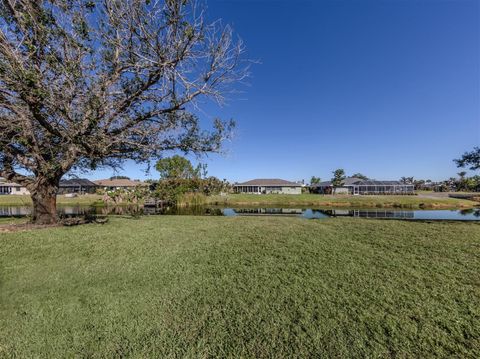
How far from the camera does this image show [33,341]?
223 cm

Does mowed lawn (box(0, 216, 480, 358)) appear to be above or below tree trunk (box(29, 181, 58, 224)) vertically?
below

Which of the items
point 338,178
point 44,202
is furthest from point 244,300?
point 338,178

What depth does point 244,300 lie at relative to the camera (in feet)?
9.46

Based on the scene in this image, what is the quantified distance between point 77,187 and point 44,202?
49.6 meters

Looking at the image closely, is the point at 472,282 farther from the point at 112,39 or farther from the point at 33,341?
the point at 112,39

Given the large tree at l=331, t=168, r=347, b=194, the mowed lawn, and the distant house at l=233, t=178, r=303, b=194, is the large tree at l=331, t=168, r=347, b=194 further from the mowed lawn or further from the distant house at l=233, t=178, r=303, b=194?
the mowed lawn

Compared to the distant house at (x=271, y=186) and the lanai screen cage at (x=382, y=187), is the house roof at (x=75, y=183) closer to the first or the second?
the distant house at (x=271, y=186)

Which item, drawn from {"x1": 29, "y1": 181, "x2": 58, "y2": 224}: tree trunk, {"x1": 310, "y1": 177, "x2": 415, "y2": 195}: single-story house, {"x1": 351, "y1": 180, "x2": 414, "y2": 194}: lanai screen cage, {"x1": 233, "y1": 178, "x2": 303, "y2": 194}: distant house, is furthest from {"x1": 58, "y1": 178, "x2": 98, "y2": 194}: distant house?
{"x1": 351, "y1": 180, "x2": 414, "y2": 194}: lanai screen cage

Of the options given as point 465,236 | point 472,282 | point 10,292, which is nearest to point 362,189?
point 465,236

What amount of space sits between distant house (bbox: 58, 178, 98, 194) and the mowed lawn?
5057 centimetres

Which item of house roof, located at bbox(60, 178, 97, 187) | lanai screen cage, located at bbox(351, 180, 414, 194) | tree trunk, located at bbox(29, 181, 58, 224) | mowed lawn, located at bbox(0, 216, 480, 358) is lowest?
mowed lawn, located at bbox(0, 216, 480, 358)

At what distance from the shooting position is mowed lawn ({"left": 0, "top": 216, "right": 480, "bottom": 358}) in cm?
214

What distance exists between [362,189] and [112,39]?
51.1 meters

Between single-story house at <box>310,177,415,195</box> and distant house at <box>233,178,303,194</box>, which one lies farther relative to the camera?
distant house at <box>233,178,303,194</box>
